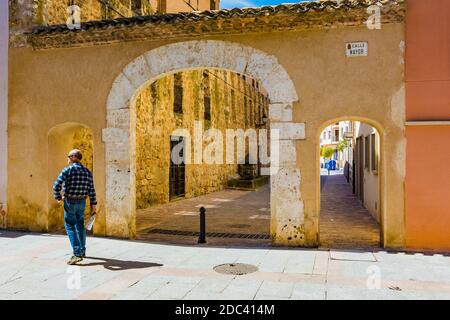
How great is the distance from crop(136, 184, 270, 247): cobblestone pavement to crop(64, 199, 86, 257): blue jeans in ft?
6.76

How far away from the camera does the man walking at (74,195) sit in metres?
6.41

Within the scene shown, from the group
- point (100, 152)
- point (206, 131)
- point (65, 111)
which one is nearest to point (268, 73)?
point (100, 152)

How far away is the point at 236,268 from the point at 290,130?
A: 2.83 m

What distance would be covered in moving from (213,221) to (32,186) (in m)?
4.47

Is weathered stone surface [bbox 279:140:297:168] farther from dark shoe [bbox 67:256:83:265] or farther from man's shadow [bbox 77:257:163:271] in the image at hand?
dark shoe [bbox 67:256:83:265]

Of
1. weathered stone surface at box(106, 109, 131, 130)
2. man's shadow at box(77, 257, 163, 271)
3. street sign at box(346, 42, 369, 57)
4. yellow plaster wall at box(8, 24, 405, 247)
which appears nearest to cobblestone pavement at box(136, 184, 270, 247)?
yellow plaster wall at box(8, 24, 405, 247)

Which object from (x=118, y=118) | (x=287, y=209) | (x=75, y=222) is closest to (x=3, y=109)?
(x=118, y=118)

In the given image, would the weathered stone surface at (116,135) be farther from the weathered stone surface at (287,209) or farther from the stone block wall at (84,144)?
the weathered stone surface at (287,209)

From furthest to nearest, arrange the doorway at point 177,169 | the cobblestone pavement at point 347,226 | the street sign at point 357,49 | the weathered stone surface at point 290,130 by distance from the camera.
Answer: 1. the doorway at point 177,169
2. the cobblestone pavement at point 347,226
3. the weathered stone surface at point 290,130
4. the street sign at point 357,49

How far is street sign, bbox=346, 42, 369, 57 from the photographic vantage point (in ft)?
24.7

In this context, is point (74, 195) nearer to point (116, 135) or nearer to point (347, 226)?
point (116, 135)

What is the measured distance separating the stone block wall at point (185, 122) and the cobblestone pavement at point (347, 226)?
575cm

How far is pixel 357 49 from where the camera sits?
756 cm

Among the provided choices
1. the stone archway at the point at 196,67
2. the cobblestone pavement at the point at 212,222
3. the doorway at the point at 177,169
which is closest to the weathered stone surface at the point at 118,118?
the stone archway at the point at 196,67
